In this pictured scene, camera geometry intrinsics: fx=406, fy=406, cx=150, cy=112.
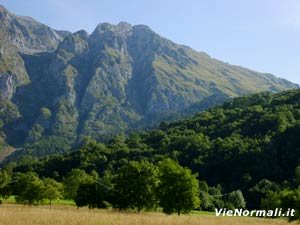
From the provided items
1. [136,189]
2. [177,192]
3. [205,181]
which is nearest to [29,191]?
[136,189]

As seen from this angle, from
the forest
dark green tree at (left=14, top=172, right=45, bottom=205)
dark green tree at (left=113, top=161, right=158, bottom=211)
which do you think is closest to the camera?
the forest

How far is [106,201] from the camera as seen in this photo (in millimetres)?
72312

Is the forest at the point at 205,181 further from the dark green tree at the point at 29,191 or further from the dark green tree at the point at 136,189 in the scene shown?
the dark green tree at the point at 29,191

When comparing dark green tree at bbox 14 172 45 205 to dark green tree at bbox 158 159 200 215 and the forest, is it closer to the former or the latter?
the forest

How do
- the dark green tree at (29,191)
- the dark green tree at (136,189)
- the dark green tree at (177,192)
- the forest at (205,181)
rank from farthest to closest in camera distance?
1. the dark green tree at (29,191)
2. the dark green tree at (136,189)
3. the forest at (205,181)
4. the dark green tree at (177,192)

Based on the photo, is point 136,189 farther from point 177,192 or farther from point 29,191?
point 29,191

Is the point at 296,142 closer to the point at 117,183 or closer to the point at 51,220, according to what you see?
the point at 117,183

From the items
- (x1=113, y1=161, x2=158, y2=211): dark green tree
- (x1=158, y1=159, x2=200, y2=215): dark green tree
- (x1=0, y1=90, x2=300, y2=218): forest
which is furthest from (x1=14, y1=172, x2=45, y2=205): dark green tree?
(x1=158, y1=159, x2=200, y2=215): dark green tree

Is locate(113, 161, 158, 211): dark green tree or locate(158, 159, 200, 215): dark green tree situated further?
locate(113, 161, 158, 211): dark green tree

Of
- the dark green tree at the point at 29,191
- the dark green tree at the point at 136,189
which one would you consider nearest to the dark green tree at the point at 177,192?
the dark green tree at the point at 136,189

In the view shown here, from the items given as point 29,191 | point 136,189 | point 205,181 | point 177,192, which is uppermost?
point 205,181

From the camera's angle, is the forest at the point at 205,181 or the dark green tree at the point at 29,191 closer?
the forest at the point at 205,181

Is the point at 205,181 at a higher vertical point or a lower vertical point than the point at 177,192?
higher

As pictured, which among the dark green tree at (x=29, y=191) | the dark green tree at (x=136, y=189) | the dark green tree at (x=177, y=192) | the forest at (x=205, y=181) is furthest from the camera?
the dark green tree at (x=29, y=191)
